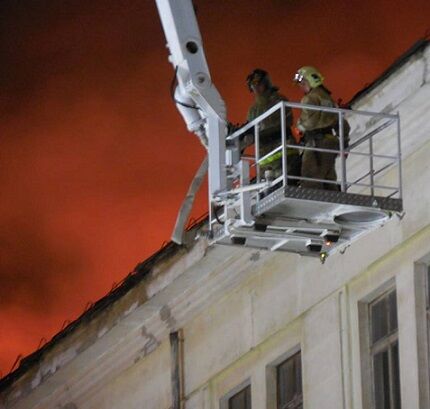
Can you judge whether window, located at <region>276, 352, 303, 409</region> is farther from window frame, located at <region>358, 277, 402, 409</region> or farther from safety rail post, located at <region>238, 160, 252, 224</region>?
safety rail post, located at <region>238, 160, 252, 224</region>

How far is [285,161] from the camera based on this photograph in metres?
23.3

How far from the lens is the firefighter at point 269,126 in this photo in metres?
24.3

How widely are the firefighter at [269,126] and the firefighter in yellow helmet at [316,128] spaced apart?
0.16 metres

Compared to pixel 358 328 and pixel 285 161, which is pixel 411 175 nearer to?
pixel 358 328

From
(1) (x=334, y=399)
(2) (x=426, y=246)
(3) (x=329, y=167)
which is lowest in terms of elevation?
(1) (x=334, y=399)

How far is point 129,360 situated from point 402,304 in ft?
23.5

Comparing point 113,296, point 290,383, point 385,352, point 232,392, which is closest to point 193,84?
point 385,352

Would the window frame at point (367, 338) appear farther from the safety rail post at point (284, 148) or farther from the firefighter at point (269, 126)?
the safety rail post at point (284, 148)

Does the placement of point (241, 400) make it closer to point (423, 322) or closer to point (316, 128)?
point (423, 322)

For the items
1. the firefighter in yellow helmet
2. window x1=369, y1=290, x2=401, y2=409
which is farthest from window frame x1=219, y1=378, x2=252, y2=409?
the firefighter in yellow helmet

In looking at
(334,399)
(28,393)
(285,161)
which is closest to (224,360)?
(334,399)

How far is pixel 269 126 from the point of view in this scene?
24703 mm

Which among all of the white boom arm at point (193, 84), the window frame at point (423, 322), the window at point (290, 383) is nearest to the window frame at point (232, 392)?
the window at point (290, 383)

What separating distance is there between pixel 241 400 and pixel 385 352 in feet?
11.9
